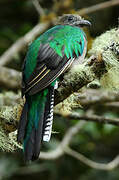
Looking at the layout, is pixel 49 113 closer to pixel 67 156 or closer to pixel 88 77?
pixel 88 77

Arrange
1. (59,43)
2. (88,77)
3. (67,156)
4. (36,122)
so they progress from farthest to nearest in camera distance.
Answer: (67,156), (59,43), (36,122), (88,77)

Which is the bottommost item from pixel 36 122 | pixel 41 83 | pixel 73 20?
pixel 36 122

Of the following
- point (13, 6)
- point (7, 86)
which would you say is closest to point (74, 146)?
point (7, 86)

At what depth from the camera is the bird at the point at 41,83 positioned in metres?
2.88

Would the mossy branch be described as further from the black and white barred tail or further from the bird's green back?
the bird's green back

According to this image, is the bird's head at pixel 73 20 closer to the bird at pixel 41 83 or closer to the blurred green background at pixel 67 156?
the bird at pixel 41 83

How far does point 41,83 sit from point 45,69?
0.17 meters

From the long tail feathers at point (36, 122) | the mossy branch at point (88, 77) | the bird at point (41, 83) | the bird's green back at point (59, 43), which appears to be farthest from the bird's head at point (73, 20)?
the long tail feathers at point (36, 122)

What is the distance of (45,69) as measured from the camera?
3.16m

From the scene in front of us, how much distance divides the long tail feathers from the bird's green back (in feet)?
0.77

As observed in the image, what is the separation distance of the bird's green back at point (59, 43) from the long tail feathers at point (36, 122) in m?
0.24

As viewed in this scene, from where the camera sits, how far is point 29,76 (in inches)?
125

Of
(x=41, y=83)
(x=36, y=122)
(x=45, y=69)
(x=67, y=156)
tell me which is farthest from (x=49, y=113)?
(x=67, y=156)

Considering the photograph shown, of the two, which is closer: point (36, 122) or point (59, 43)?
point (36, 122)
